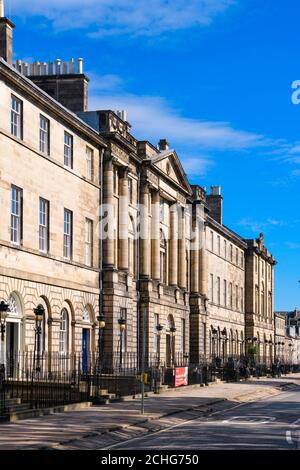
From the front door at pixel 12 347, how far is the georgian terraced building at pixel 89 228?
0.32 ft

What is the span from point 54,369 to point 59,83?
18.5m

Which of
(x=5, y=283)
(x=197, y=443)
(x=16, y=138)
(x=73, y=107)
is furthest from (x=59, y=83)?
(x=197, y=443)

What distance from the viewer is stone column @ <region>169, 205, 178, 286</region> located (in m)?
64.1

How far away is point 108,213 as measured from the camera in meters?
50.0

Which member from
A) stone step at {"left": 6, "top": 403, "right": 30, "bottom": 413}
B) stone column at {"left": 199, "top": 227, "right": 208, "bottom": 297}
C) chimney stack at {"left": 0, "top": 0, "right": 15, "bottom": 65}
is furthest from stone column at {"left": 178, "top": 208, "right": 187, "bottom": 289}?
stone step at {"left": 6, "top": 403, "right": 30, "bottom": 413}

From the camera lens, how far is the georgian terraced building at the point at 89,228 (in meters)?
38.2

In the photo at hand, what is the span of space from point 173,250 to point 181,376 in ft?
42.8

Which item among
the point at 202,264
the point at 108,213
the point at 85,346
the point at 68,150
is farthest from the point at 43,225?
the point at 202,264

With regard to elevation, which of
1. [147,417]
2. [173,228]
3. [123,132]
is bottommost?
[147,417]

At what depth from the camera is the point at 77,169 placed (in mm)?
45938

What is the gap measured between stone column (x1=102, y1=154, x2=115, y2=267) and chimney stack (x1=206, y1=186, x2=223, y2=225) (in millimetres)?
45880

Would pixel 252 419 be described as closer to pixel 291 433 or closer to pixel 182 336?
pixel 291 433

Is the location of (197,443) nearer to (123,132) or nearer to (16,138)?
(16,138)

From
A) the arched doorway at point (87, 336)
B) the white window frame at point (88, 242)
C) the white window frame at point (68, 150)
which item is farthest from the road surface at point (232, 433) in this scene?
the white window frame at point (68, 150)
